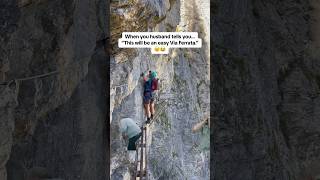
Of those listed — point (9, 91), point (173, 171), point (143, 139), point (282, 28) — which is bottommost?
point (173, 171)

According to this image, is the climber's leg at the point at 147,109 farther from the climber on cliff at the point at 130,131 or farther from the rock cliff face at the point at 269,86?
the rock cliff face at the point at 269,86

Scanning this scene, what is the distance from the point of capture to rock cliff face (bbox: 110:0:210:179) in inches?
154

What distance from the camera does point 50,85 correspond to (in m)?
1.86

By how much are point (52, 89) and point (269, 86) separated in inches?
41.8

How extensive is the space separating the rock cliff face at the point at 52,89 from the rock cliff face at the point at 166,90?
3.50 feet

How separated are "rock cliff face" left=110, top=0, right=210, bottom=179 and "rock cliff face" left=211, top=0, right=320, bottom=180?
3.20 feet

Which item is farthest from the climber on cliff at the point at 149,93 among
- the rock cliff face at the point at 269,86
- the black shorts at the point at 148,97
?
the rock cliff face at the point at 269,86

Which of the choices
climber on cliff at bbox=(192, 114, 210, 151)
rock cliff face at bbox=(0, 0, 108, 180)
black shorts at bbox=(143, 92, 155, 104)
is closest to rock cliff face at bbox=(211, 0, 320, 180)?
rock cliff face at bbox=(0, 0, 108, 180)

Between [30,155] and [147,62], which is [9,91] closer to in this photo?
[30,155]

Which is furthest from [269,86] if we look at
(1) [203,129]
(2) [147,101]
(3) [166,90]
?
(1) [203,129]

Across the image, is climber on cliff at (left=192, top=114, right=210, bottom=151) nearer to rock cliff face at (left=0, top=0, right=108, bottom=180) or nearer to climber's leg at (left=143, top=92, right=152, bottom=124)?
climber's leg at (left=143, top=92, right=152, bottom=124)

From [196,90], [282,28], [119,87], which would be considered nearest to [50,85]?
[282,28]

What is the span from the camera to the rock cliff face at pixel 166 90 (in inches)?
154

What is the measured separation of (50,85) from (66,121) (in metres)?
0.17
